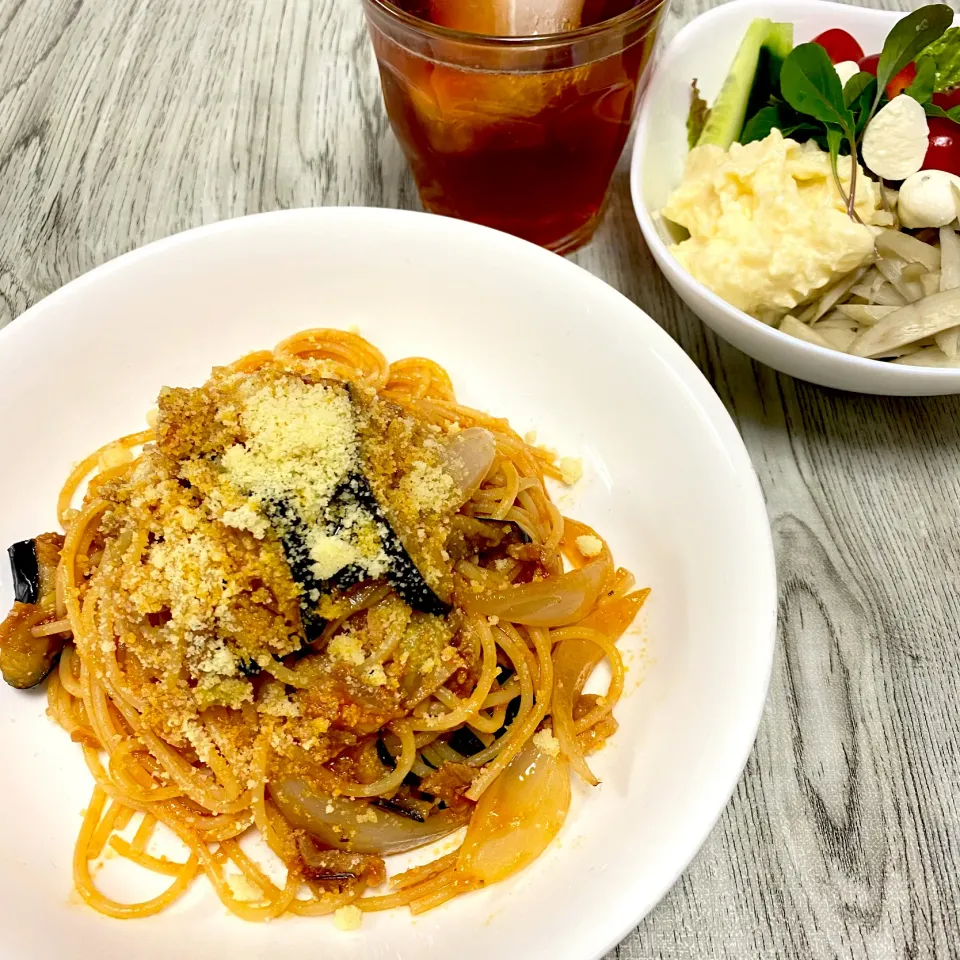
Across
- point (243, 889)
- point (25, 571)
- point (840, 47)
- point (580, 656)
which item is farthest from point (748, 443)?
point (25, 571)

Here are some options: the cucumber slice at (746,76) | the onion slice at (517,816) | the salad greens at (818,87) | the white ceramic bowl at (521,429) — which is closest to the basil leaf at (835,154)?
the salad greens at (818,87)

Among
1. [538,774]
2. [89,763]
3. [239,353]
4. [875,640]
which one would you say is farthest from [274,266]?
[875,640]

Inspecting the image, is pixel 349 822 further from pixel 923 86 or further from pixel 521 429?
pixel 923 86

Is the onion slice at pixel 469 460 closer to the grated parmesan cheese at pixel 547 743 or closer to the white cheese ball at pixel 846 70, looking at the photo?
the grated parmesan cheese at pixel 547 743

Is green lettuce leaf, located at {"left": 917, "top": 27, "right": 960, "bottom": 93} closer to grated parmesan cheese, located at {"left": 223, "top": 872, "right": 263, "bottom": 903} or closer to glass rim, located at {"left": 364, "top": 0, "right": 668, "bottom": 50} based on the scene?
glass rim, located at {"left": 364, "top": 0, "right": 668, "bottom": 50}

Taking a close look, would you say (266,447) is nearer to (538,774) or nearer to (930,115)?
(538,774)
